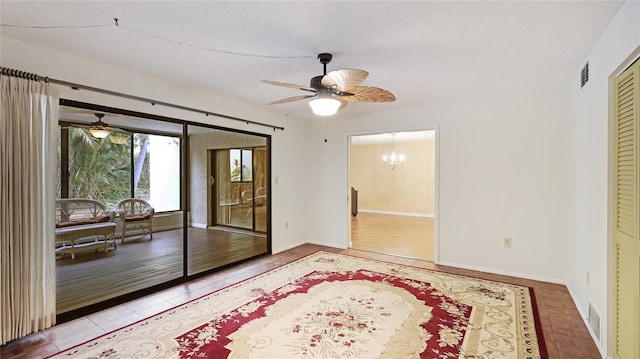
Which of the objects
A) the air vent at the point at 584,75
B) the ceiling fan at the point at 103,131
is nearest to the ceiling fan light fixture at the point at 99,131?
the ceiling fan at the point at 103,131

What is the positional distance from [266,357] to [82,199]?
2.91 m

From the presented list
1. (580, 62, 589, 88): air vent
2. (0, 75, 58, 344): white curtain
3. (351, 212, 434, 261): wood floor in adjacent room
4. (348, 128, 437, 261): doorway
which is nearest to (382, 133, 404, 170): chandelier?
(348, 128, 437, 261): doorway

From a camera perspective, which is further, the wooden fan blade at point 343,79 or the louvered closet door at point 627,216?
the wooden fan blade at point 343,79

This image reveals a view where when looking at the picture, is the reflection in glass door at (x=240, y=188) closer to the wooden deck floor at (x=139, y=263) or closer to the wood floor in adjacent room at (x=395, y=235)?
the wooden deck floor at (x=139, y=263)

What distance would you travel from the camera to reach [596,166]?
2305 mm

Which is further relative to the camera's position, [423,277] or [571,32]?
[423,277]

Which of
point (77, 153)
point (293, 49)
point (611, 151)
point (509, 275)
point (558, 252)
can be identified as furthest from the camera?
point (509, 275)

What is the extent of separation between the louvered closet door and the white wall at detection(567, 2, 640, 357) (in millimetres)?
91

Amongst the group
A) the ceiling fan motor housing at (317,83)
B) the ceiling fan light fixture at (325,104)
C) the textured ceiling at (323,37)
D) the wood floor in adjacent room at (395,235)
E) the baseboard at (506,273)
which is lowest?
the baseboard at (506,273)

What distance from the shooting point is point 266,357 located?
2043mm

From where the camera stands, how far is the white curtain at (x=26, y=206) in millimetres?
2178

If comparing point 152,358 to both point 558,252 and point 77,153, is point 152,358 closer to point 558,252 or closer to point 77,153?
point 77,153

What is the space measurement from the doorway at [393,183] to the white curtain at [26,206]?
18.0 feet

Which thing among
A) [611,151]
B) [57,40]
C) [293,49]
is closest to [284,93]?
[293,49]
